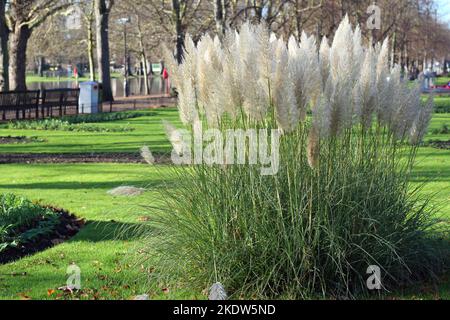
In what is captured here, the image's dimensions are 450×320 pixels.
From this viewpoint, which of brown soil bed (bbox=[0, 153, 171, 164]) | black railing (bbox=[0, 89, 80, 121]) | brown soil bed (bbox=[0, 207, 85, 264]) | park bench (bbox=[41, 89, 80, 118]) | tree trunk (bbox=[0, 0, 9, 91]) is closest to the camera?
brown soil bed (bbox=[0, 207, 85, 264])

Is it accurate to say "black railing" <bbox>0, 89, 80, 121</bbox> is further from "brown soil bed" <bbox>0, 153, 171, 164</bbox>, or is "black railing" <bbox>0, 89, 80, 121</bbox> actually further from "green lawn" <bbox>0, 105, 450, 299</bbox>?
"brown soil bed" <bbox>0, 153, 171, 164</bbox>

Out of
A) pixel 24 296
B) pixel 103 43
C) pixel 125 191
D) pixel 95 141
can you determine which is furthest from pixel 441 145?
pixel 103 43

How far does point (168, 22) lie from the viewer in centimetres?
4878

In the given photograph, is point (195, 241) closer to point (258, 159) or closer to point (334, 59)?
point (258, 159)

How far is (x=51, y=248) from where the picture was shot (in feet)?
23.3

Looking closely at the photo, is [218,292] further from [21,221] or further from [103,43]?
[103,43]

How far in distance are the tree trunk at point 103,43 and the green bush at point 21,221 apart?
26.0 meters

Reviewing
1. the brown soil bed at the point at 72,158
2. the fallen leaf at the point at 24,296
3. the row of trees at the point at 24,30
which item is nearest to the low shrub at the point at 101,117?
the row of trees at the point at 24,30

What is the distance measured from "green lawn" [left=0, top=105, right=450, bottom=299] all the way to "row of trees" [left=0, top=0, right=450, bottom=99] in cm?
630

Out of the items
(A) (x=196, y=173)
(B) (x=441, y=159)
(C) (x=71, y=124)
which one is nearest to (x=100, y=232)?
(A) (x=196, y=173)

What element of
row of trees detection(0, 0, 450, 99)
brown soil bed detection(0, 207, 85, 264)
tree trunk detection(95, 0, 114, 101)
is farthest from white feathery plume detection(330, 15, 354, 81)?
tree trunk detection(95, 0, 114, 101)

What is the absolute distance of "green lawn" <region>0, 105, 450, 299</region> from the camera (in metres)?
5.62
